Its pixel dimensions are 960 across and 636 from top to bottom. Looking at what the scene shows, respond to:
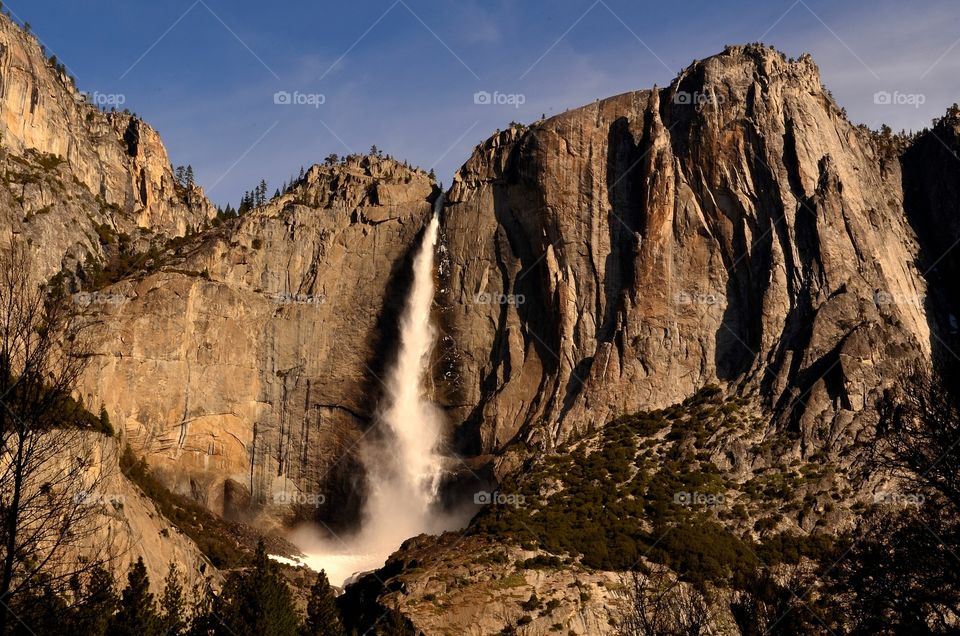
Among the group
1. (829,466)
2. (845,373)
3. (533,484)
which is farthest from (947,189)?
(533,484)

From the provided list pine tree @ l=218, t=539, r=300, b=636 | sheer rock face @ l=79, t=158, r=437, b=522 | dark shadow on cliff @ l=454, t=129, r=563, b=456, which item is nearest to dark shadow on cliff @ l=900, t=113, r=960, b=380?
dark shadow on cliff @ l=454, t=129, r=563, b=456

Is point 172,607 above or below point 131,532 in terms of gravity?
below

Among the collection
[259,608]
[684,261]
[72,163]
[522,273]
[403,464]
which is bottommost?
[259,608]

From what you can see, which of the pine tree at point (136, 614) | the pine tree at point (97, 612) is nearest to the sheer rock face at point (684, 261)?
the pine tree at point (136, 614)

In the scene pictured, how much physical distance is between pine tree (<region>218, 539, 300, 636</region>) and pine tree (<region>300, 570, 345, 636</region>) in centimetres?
82

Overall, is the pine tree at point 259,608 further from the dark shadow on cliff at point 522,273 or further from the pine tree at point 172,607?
the dark shadow on cliff at point 522,273

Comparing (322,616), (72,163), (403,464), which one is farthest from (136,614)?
(72,163)

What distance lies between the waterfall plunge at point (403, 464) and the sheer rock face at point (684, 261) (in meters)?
2.64

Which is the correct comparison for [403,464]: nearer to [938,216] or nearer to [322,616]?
[322,616]

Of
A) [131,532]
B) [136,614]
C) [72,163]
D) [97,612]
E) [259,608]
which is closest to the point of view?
Answer: [97,612]

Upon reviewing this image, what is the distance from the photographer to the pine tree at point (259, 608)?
173 ft

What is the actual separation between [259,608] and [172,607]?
13.8ft

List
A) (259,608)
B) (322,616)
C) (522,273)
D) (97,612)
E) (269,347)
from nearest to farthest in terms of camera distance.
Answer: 1. (97,612)
2. (259,608)
3. (322,616)
4. (522,273)
5. (269,347)

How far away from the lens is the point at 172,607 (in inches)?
2088
